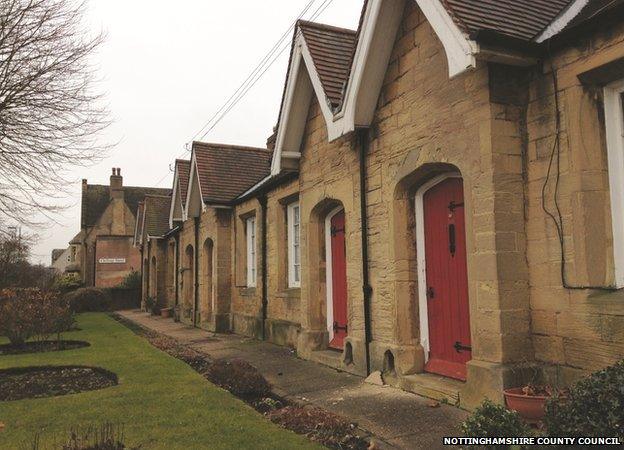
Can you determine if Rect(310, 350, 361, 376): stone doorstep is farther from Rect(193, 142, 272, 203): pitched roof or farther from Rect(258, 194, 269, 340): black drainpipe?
Rect(193, 142, 272, 203): pitched roof

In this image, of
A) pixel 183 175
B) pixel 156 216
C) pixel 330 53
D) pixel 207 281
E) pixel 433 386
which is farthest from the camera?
pixel 156 216

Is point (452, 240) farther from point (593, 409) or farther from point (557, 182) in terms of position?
point (593, 409)

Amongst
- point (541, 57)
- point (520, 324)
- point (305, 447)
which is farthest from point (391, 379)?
point (541, 57)

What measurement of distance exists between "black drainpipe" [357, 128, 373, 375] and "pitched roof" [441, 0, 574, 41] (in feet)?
8.38

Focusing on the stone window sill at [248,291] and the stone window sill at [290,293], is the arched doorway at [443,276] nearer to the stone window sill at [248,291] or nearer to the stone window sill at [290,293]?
the stone window sill at [290,293]

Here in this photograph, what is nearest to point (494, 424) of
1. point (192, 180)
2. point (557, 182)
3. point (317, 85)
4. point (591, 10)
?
point (557, 182)

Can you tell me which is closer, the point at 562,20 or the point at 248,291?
the point at 562,20

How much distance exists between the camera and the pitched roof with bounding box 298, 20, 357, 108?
28.7 feet

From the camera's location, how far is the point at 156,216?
27.2 m

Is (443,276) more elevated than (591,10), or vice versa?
(591,10)

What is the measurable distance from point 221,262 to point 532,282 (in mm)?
11814

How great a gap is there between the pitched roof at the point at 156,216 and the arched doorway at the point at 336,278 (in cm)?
1734

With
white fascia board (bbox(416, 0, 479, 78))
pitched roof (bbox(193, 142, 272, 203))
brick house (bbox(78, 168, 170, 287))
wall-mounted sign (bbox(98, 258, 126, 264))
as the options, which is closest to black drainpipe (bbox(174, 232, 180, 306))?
pitched roof (bbox(193, 142, 272, 203))

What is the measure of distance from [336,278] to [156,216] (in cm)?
1936
